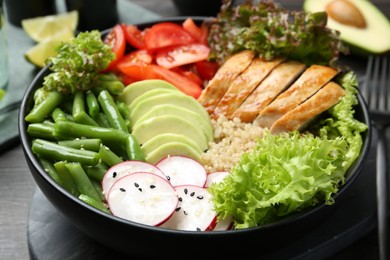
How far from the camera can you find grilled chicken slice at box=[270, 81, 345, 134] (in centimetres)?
310

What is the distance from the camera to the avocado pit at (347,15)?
167 inches

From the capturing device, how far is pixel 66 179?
9.03ft

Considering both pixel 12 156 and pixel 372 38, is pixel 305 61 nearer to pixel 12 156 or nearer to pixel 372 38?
pixel 372 38

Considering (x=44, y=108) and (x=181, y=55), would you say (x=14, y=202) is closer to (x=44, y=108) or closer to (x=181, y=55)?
(x=44, y=108)

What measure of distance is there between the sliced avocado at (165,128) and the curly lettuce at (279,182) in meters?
0.56

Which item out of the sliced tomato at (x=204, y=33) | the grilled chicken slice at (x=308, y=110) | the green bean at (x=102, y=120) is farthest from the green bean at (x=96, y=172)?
the sliced tomato at (x=204, y=33)

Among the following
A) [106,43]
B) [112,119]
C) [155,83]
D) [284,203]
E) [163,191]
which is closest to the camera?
[284,203]

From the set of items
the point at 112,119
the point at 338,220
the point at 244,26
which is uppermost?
the point at 244,26

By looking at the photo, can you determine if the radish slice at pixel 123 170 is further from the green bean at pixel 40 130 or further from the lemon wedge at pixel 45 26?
the lemon wedge at pixel 45 26

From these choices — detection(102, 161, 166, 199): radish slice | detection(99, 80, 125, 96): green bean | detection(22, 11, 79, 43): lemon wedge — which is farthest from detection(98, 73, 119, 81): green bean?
detection(22, 11, 79, 43): lemon wedge

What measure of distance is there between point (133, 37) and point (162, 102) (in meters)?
0.64

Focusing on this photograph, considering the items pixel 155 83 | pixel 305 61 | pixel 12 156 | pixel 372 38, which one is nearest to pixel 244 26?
pixel 305 61

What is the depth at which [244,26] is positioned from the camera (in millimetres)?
3666

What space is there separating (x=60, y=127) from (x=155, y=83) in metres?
0.65
